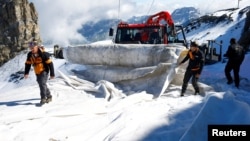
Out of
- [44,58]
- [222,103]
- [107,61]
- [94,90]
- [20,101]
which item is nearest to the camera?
[222,103]

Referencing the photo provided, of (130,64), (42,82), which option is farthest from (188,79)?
(42,82)

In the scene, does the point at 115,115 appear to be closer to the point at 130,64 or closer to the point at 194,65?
the point at 194,65

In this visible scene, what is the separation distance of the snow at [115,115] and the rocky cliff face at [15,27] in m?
43.8

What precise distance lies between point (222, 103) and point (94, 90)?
494cm

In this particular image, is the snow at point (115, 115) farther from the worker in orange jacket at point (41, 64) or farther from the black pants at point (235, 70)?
the black pants at point (235, 70)

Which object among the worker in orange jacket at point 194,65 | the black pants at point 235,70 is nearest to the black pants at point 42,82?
the worker in orange jacket at point 194,65

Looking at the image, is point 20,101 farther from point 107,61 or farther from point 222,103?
point 222,103

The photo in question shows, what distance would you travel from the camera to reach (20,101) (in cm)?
1009

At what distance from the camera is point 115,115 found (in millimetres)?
8164

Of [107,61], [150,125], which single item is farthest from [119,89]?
[150,125]

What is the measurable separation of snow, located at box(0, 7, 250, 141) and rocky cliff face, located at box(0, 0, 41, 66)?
43821 millimetres

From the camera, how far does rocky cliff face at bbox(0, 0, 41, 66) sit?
53.3m

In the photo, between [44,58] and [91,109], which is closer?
[91,109]

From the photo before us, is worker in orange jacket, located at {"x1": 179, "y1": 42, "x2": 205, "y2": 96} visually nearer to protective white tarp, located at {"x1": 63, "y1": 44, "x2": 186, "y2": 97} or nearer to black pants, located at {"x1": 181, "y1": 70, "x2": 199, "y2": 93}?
black pants, located at {"x1": 181, "y1": 70, "x2": 199, "y2": 93}
